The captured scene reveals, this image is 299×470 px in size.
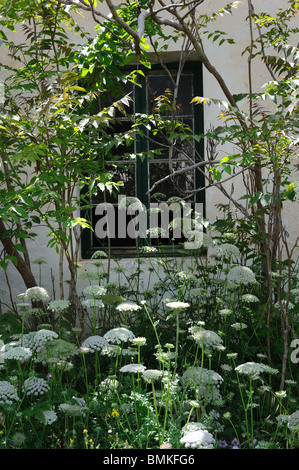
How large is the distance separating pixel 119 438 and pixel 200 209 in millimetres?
2799

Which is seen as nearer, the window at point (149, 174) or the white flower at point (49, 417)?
the white flower at point (49, 417)

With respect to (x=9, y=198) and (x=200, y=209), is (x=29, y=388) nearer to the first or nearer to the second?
(x=9, y=198)

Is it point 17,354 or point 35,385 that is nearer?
point 17,354

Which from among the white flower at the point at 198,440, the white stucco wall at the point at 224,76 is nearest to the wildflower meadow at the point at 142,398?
the white flower at the point at 198,440

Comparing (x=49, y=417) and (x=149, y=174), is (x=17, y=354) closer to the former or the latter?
(x=49, y=417)

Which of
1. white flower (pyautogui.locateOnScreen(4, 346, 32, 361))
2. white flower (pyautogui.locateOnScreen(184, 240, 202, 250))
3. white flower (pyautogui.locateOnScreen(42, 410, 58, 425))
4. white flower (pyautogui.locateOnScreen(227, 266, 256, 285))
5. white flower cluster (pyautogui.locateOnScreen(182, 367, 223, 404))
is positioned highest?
white flower (pyautogui.locateOnScreen(184, 240, 202, 250))

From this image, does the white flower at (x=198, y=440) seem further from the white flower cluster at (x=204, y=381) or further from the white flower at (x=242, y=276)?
the white flower at (x=242, y=276)

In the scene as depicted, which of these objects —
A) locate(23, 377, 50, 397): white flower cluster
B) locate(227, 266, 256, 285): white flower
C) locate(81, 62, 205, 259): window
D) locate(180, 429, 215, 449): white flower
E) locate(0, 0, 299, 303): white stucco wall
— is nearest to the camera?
locate(180, 429, 215, 449): white flower

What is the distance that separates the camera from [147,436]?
2.77 m

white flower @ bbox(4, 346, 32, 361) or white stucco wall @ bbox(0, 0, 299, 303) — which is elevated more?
white stucco wall @ bbox(0, 0, 299, 303)

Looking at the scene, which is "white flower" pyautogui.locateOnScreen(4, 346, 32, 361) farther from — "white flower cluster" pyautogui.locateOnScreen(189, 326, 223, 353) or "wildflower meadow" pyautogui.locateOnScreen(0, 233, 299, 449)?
"white flower cluster" pyautogui.locateOnScreen(189, 326, 223, 353)

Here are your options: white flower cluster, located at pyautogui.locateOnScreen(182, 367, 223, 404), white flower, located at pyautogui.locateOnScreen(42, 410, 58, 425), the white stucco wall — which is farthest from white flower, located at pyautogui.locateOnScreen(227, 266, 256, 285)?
the white stucco wall

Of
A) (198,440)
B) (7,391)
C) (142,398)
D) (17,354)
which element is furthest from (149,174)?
(198,440)

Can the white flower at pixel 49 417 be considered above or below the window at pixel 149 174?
below
